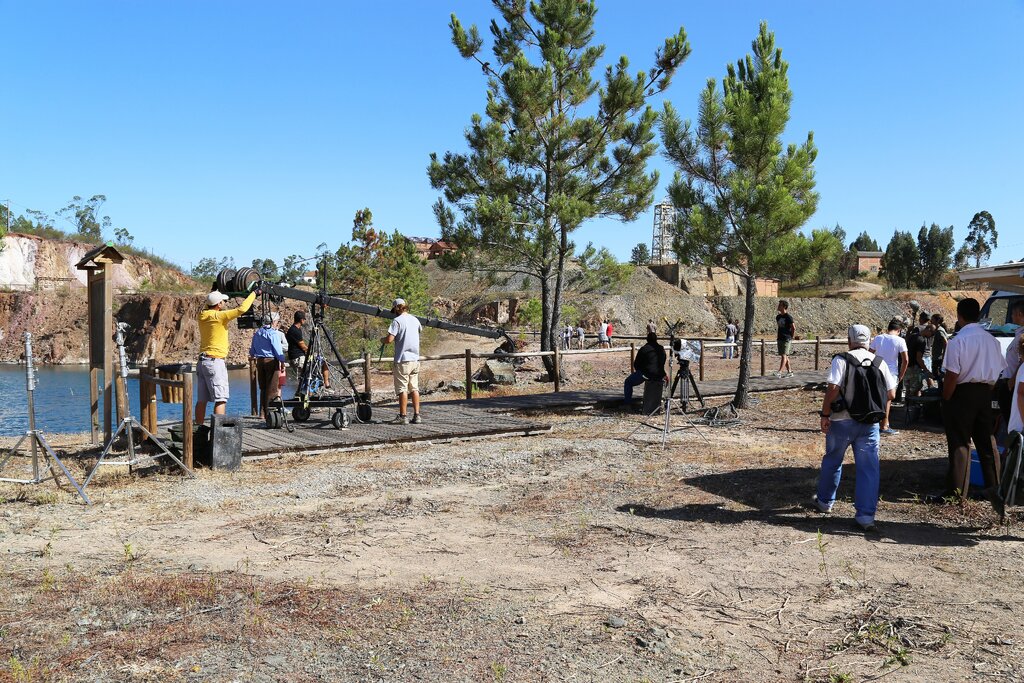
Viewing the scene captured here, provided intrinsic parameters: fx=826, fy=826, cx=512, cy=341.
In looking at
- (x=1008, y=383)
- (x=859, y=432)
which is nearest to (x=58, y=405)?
(x=859, y=432)

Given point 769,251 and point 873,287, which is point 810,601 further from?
point 873,287

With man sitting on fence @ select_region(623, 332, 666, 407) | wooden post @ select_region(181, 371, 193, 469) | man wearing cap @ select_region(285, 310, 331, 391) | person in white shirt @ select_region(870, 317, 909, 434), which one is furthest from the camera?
man sitting on fence @ select_region(623, 332, 666, 407)

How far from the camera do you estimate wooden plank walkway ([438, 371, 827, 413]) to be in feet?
Answer: 47.2

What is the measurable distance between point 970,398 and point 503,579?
4.15 metres

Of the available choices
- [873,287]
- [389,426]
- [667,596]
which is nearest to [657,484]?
[667,596]

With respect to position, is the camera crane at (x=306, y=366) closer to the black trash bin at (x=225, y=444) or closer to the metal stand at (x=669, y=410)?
the black trash bin at (x=225, y=444)

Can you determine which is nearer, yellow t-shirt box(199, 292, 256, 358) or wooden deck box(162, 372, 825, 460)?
yellow t-shirt box(199, 292, 256, 358)

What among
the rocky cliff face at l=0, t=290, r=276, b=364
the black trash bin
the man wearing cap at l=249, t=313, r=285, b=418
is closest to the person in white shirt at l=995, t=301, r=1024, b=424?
the black trash bin

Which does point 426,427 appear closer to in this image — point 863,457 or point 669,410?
point 669,410

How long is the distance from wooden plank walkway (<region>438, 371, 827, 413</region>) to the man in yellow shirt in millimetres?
5222

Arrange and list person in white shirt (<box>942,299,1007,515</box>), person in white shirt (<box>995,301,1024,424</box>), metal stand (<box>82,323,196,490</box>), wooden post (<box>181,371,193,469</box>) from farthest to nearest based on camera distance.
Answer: wooden post (<box>181,371,193,469</box>) < metal stand (<box>82,323,196,490</box>) < person in white shirt (<box>995,301,1024,424</box>) < person in white shirt (<box>942,299,1007,515</box>)

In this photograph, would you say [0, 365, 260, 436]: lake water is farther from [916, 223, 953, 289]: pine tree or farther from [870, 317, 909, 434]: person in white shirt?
[916, 223, 953, 289]: pine tree

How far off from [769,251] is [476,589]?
9.83 metres

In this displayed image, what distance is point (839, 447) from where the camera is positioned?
6.58 metres
